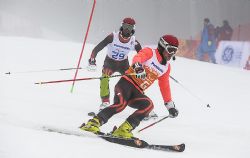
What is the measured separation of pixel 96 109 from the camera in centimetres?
809

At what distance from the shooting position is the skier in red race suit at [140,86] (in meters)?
5.46

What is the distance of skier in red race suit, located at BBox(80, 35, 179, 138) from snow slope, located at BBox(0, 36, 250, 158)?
44 centimetres

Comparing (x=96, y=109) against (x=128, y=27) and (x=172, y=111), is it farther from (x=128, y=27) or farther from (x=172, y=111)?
(x=172, y=111)

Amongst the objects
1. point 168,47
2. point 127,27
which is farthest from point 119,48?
point 168,47

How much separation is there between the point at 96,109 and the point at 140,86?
2402 millimetres

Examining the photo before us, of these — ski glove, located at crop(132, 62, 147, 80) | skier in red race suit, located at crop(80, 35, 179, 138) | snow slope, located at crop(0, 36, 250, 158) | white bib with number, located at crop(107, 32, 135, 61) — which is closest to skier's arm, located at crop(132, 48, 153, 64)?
skier in red race suit, located at crop(80, 35, 179, 138)

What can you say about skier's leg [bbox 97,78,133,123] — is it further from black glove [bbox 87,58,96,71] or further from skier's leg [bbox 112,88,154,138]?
black glove [bbox 87,58,96,71]

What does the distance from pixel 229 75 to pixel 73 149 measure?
9.37 meters

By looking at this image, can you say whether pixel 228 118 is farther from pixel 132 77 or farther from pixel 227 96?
pixel 132 77

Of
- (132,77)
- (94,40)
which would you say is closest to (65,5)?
(94,40)

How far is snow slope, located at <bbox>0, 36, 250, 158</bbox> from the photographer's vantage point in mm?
4547

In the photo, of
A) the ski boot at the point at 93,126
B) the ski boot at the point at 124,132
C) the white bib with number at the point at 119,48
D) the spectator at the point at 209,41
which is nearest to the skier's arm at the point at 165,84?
the ski boot at the point at 124,132

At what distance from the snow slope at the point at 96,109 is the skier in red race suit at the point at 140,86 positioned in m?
0.44

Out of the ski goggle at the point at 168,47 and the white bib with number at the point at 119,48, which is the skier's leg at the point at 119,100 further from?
the white bib with number at the point at 119,48
